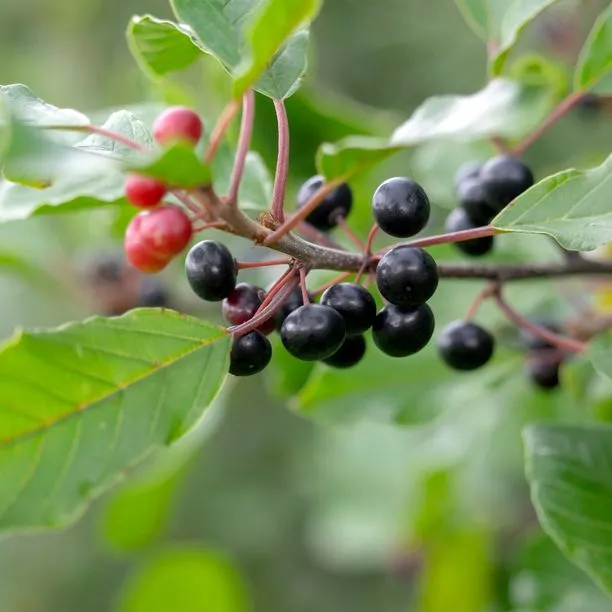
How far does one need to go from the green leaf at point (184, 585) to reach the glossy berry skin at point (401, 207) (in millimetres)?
1562

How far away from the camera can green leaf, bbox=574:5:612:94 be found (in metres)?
1.07

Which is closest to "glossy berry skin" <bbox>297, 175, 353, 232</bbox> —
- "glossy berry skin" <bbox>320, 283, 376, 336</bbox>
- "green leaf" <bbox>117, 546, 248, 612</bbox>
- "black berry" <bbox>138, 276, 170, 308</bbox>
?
"glossy berry skin" <bbox>320, 283, 376, 336</bbox>

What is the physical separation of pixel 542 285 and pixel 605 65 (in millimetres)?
526

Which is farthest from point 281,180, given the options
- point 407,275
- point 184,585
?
point 184,585

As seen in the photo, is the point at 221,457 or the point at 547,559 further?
the point at 221,457

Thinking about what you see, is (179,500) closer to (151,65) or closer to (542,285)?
(542,285)

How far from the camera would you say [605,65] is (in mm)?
1084

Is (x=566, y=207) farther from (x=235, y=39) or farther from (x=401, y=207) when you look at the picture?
(x=235, y=39)

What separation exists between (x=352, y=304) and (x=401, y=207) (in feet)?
0.38

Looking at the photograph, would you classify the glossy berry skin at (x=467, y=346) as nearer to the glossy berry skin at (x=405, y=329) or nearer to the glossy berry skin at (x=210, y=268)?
the glossy berry skin at (x=405, y=329)

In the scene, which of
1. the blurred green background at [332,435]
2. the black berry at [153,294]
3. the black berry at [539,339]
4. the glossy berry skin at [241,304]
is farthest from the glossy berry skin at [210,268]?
the black berry at [153,294]

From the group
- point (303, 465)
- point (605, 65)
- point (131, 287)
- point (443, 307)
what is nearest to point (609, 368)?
point (605, 65)

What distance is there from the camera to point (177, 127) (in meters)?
0.81

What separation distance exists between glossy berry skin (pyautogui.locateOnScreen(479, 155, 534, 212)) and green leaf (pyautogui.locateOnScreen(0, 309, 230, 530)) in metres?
0.41
